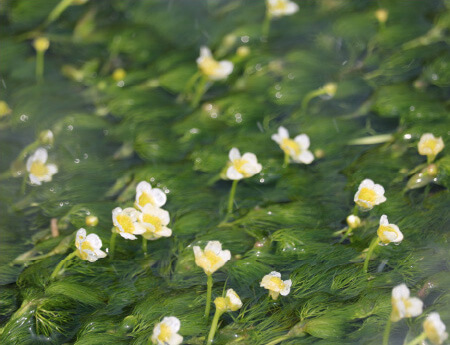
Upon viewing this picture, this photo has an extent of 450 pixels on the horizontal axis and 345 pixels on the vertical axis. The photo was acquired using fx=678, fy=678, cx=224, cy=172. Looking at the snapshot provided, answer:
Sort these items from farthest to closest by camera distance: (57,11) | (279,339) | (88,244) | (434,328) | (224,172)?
(57,11), (224,172), (88,244), (279,339), (434,328)

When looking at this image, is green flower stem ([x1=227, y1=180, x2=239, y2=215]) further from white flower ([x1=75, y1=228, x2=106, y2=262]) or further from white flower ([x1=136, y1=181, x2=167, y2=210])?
white flower ([x1=75, y1=228, x2=106, y2=262])

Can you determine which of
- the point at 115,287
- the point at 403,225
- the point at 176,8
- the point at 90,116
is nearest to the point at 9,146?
the point at 90,116

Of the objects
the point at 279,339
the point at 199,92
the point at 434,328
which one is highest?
the point at 434,328

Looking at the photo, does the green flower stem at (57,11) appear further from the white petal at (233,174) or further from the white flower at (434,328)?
the white flower at (434,328)

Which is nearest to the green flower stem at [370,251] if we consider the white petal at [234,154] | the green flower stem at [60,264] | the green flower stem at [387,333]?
the green flower stem at [387,333]

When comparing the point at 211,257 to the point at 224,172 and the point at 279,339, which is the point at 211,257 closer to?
the point at 279,339

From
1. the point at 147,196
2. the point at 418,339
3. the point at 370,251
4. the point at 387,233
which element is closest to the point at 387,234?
the point at 387,233

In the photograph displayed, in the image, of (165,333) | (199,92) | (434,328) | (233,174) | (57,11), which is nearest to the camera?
(434,328)

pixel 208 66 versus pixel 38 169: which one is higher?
pixel 208 66

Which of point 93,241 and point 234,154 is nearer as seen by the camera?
point 93,241
